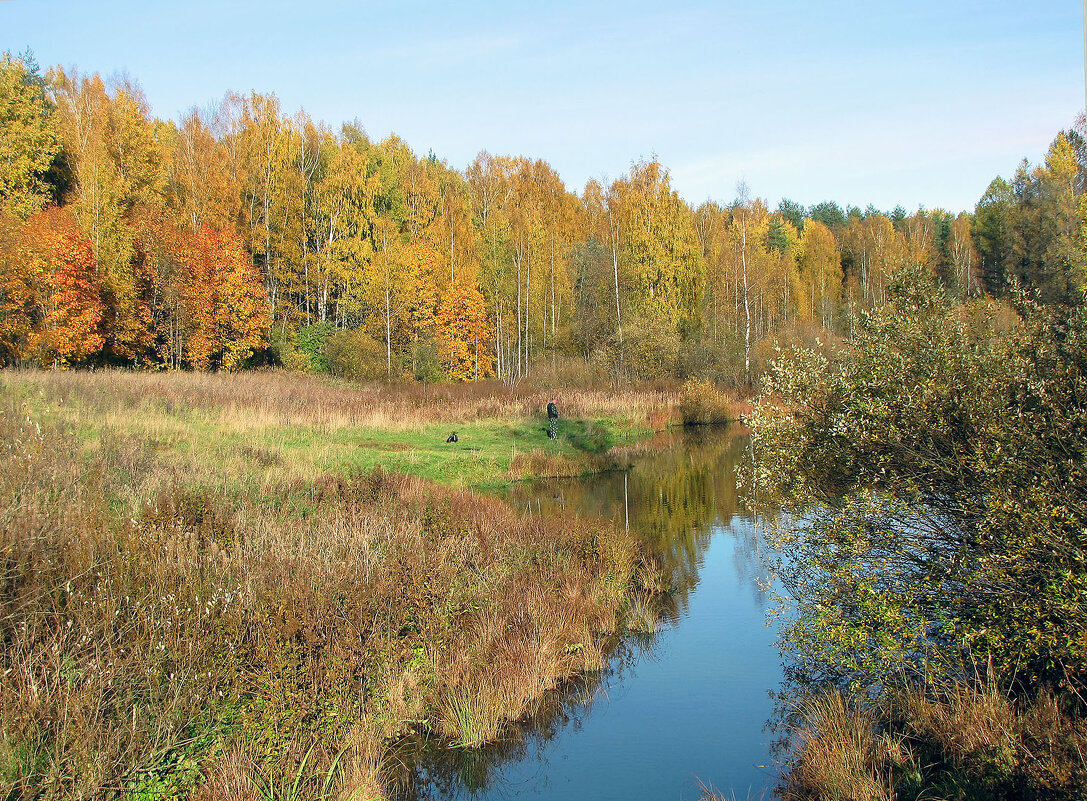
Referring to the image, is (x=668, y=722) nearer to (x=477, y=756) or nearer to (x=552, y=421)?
(x=477, y=756)

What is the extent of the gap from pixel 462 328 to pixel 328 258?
9.15m

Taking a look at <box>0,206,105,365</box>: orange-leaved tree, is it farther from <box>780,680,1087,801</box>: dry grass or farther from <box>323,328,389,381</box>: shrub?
<box>780,680,1087,801</box>: dry grass

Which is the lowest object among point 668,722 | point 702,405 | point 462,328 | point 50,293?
point 668,722

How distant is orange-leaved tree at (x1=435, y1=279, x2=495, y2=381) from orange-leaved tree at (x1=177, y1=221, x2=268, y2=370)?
10.5 m

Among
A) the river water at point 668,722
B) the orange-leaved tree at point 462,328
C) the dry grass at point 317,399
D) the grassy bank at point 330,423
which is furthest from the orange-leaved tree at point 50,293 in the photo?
the river water at point 668,722

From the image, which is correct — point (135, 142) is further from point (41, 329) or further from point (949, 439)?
point (949, 439)

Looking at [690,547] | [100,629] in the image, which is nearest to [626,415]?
[690,547]

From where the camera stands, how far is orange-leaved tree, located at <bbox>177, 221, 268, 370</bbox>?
125 feet

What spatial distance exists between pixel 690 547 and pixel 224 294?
3264cm

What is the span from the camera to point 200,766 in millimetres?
5449

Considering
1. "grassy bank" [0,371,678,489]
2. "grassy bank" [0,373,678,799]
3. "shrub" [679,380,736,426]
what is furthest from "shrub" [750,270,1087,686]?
"shrub" [679,380,736,426]

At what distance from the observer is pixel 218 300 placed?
40188mm

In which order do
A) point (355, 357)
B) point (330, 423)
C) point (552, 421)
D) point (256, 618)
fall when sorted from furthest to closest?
1. point (355, 357)
2. point (552, 421)
3. point (330, 423)
4. point (256, 618)

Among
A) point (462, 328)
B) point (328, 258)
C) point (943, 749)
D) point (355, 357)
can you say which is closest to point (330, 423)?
point (355, 357)
